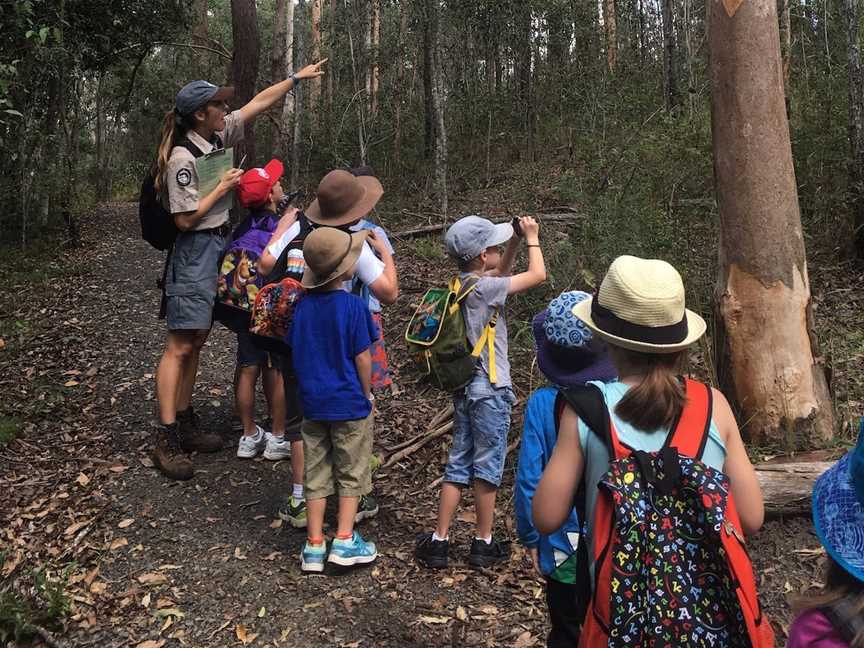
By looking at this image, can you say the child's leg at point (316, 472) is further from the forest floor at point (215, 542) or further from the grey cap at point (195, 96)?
the grey cap at point (195, 96)

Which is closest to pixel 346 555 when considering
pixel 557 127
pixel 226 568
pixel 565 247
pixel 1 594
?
pixel 226 568

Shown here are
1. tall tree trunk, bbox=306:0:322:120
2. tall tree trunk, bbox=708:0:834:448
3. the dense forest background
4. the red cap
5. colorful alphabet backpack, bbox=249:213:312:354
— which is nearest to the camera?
colorful alphabet backpack, bbox=249:213:312:354

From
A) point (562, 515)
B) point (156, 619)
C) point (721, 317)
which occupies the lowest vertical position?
point (156, 619)

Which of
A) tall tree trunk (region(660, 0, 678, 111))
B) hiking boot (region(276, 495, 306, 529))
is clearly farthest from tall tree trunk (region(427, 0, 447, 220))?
hiking boot (region(276, 495, 306, 529))

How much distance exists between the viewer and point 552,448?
2355 mm

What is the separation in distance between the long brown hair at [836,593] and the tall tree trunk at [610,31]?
1530 centimetres

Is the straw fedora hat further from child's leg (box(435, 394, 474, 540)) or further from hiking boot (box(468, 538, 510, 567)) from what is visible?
hiking boot (box(468, 538, 510, 567))

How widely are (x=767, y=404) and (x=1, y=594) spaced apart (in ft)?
13.1

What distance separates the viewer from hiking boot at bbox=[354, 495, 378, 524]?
14.1 feet

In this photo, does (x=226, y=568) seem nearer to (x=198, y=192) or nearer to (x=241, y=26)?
(x=198, y=192)

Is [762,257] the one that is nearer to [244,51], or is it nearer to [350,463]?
[350,463]

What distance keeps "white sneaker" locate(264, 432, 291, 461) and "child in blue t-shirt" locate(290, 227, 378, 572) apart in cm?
125

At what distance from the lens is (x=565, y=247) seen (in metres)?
6.70

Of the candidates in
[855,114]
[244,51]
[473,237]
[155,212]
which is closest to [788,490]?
[473,237]
